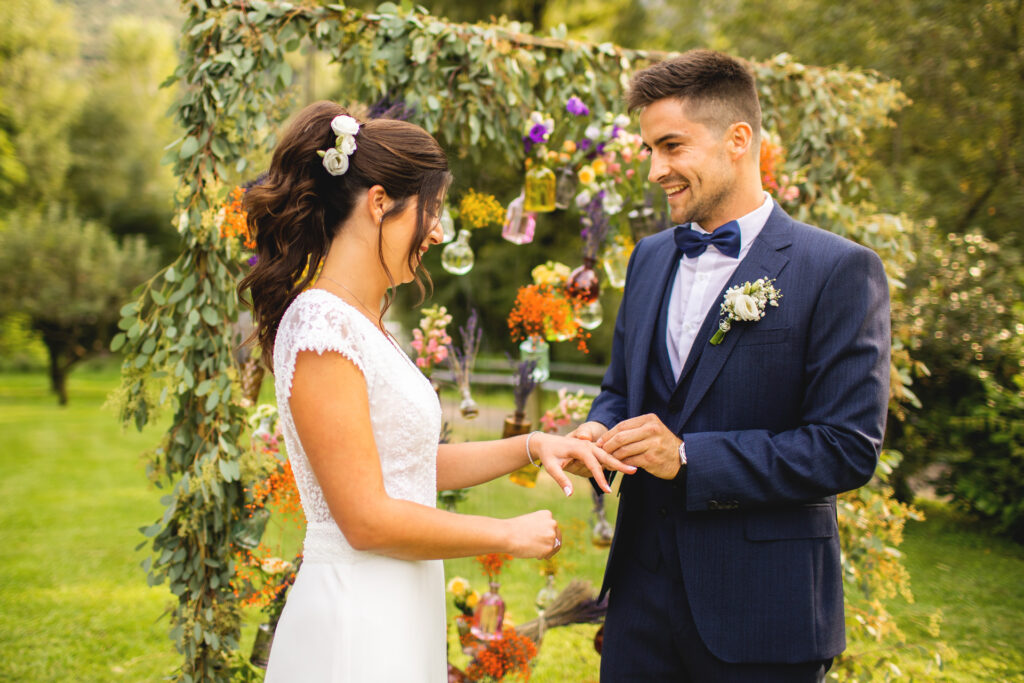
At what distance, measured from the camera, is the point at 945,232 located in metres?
8.57

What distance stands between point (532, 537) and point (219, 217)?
74.5 inches

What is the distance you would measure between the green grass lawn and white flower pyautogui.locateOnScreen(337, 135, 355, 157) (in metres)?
2.07

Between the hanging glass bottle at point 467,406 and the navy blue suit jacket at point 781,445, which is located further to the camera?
the hanging glass bottle at point 467,406

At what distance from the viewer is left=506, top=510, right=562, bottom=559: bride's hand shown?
1.63m

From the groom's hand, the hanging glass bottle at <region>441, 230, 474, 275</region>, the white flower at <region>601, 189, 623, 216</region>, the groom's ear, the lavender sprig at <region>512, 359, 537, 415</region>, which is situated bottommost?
the lavender sprig at <region>512, 359, 537, 415</region>

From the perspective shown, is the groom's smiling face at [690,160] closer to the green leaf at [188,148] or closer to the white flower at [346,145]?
the white flower at [346,145]

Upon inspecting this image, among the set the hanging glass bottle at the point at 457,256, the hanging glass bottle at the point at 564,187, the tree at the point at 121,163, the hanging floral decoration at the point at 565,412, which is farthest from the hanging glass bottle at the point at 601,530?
the tree at the point at 121,163

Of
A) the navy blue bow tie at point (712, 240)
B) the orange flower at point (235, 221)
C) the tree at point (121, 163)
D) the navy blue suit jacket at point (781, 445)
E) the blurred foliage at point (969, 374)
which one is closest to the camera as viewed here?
the navy blue suit jacket at point (781, 445)

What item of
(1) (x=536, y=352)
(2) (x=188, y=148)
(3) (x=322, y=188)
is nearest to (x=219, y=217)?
(2) (x=188, y=148)

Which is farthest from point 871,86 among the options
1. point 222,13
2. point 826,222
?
point 222,13

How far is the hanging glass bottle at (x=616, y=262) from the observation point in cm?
368

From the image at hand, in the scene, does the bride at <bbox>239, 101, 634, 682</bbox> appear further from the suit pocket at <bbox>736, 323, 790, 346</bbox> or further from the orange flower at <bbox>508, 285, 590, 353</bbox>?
the orange flower at <bbox>508, 285, 590, 353</bbox>

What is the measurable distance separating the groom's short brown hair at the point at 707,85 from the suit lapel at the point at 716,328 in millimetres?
356

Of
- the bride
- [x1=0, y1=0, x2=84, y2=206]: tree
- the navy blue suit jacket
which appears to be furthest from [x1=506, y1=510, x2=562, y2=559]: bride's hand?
[x1=0, y1=0, x2=84, y2=206]: tree
